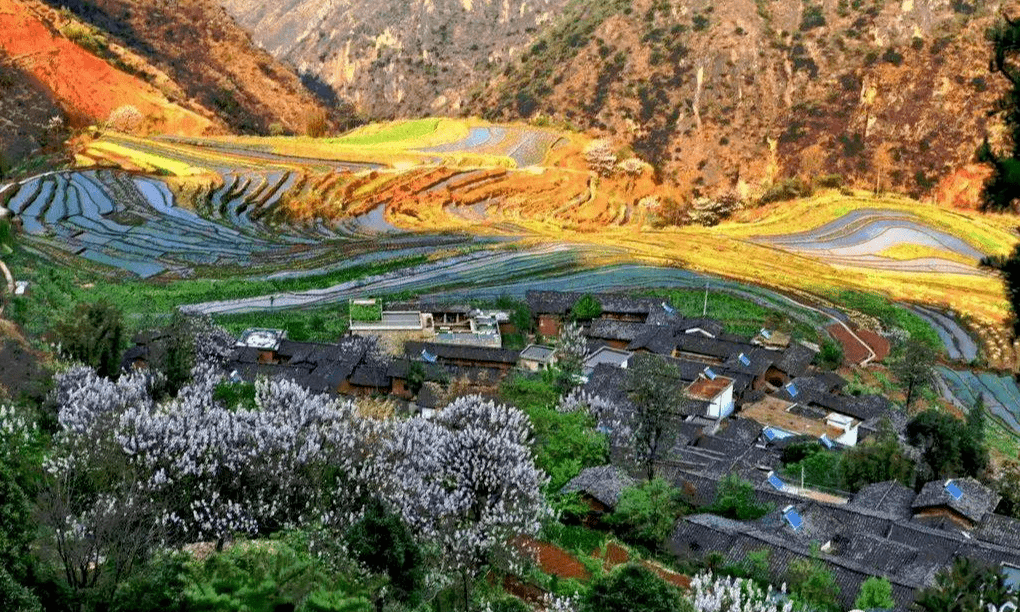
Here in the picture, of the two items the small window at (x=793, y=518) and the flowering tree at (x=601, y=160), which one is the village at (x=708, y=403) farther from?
the flowering tree at (x=601, y=160)

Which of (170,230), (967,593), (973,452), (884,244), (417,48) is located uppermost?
(417,48)

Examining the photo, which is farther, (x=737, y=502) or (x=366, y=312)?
(x=366, y=312)

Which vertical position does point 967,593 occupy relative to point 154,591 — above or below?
above

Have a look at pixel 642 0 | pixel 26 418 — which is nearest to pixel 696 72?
pixel 642 0

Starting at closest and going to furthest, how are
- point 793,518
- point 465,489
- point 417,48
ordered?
point 465,489, point 793,518, point 417,48

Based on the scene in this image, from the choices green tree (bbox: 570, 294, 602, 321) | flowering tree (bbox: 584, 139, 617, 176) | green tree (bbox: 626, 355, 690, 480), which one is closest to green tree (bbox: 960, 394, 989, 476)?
green tree (bbox: 626, 355, 690, 480)

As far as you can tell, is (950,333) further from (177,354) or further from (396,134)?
(396,134)

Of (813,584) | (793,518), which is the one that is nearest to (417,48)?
(793,518)
